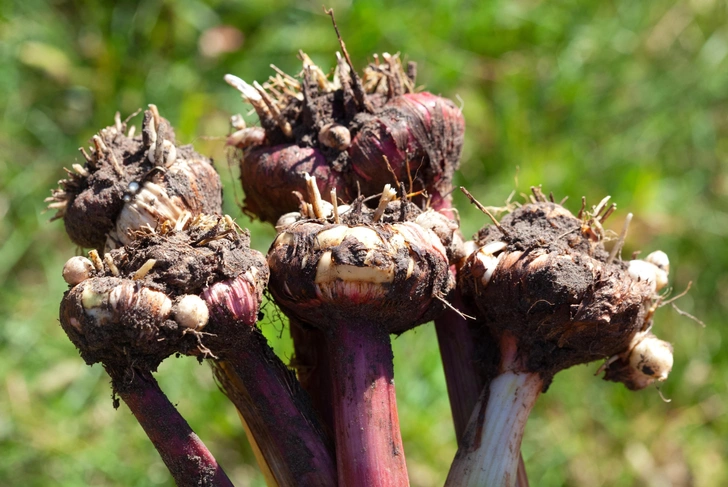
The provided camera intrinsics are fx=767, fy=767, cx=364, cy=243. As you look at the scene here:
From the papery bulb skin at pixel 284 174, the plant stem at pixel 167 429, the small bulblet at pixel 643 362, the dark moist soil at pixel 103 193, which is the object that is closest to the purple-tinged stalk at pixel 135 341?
the plant stem at pixel 167 429

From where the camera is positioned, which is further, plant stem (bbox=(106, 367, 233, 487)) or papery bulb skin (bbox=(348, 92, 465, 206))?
papery bulb skin (bbox=(348, 92, 465, 206))

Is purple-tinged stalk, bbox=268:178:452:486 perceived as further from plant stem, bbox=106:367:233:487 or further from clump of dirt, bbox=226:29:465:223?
plant stem, bbox=106:367:233:487

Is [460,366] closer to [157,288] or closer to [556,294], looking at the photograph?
[556,294]

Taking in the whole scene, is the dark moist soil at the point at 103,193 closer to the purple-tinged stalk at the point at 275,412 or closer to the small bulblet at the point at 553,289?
the purple-tinged stalk at the point at 275,412

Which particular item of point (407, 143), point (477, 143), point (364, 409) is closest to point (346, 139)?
point (407, 143)

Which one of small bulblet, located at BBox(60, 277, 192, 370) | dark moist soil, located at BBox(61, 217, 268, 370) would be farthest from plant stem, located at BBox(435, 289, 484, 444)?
small bulblet, located at BBox(60, 277, 192, 370)

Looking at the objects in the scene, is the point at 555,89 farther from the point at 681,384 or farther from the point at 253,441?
the point at 253,441
